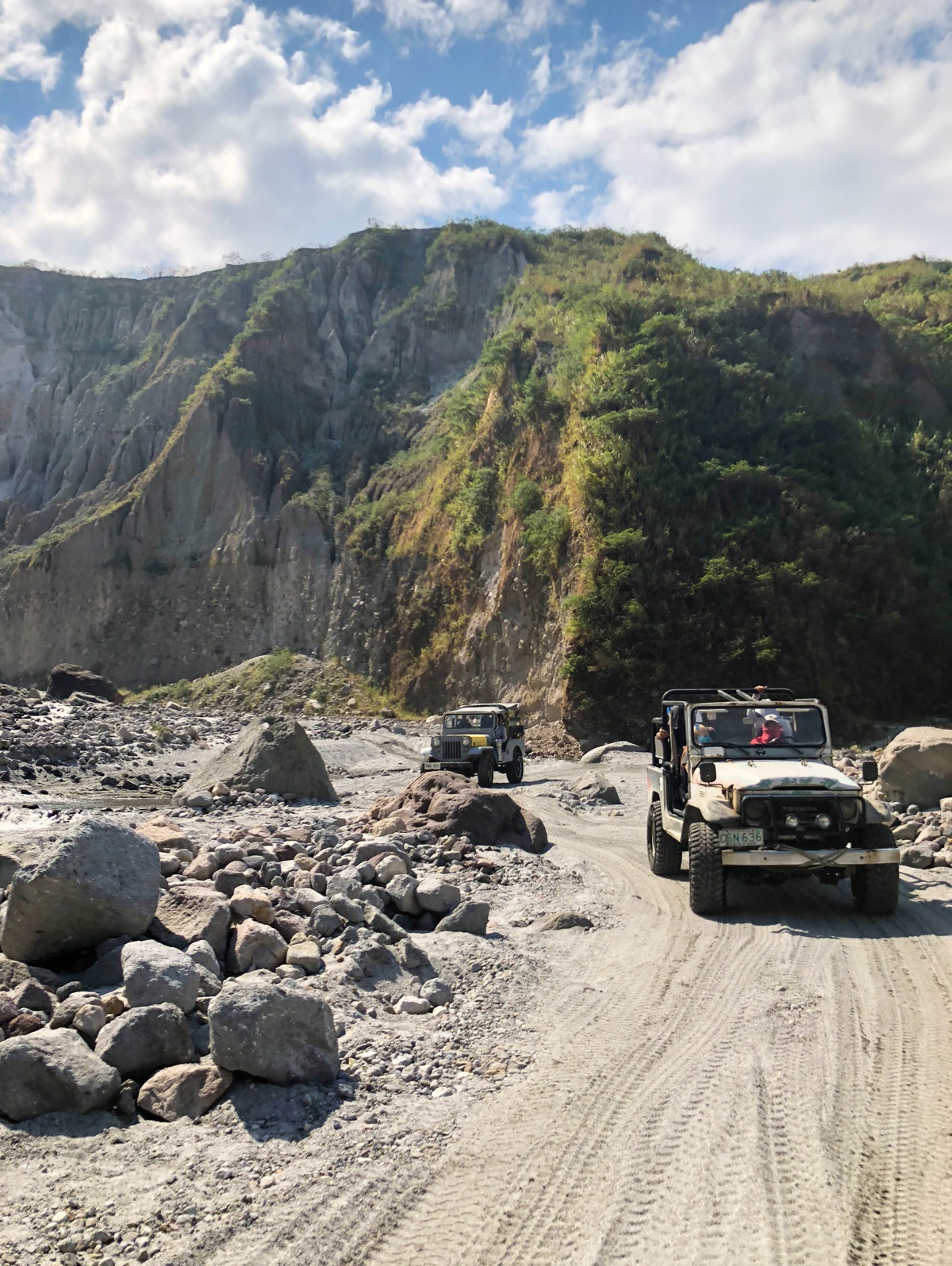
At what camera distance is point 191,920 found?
692cm

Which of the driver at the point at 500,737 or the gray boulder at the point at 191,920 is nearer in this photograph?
the gray boulder at the point at 191,920

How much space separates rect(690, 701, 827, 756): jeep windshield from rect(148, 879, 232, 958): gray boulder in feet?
18.5

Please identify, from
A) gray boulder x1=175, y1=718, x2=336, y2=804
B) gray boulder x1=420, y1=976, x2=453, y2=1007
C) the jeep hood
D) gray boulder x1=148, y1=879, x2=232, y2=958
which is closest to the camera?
gray boulder x1=420, y1=976, x2=453, y2=1007

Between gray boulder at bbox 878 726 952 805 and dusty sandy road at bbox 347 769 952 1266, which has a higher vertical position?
gray boulder at bbox 878 726 952 805

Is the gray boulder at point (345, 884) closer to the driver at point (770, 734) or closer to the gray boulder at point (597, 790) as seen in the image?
the driver at point (770, 734)

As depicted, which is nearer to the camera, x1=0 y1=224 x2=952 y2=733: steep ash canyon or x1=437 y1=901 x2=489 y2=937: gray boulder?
x1=437 y1=901 x2=489 y2=937: gray boulder

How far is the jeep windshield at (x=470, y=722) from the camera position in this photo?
20.2 m

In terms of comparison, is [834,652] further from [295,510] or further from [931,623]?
[295,510]

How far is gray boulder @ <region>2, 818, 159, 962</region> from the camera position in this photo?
6.05m

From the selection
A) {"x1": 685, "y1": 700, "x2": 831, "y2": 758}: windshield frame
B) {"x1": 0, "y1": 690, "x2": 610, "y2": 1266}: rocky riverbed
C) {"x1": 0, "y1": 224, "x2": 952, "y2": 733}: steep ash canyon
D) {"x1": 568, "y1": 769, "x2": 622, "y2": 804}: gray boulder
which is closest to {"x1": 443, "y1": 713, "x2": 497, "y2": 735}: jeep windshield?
{"x1": 568, "y1": 769, "x2": 622, "y2": 804}: gray boulder

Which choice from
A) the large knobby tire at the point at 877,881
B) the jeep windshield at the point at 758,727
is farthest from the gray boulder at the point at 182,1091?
the jeep windshield at the point at 758,727

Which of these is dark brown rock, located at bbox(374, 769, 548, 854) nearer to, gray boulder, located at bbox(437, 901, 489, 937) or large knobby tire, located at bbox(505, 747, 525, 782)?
gray boulder, located at bbox(437, 901, 489, 937)

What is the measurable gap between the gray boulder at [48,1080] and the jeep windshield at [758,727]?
723 centimetres

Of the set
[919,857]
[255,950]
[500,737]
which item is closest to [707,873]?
[919,857]
